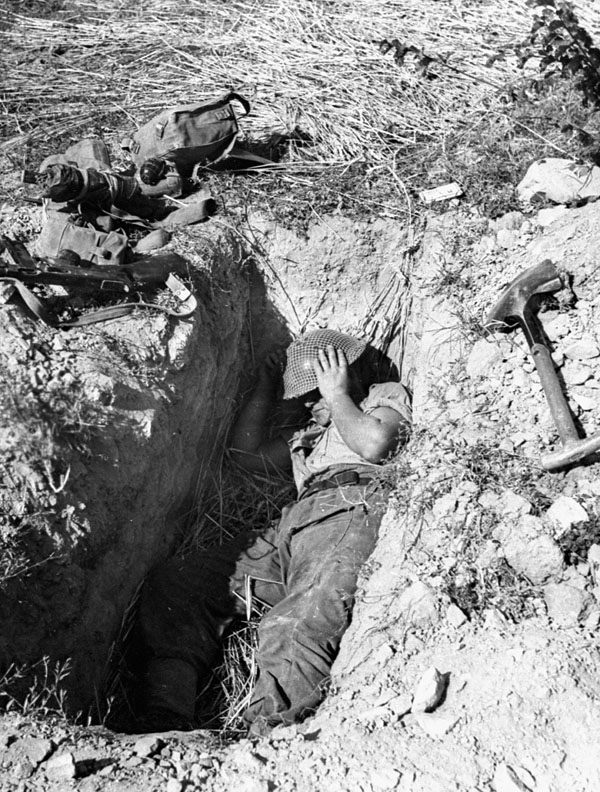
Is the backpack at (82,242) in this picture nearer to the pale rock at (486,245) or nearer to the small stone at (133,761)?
the pale rock at (486,245)

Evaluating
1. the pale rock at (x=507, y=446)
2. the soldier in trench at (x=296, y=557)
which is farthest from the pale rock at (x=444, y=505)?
the soldier in trench at (x=296, y=557)

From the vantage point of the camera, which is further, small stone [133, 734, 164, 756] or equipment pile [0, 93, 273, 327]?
equipment pile [0, 93, 273, 327]

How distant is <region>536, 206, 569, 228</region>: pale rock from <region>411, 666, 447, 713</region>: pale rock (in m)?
2.48

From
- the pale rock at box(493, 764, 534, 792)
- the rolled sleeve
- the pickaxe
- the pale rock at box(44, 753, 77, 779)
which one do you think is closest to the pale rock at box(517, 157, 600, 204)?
the pickaxe

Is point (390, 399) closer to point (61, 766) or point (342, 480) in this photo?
point (342, 480)

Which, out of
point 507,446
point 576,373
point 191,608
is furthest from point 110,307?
point 576,373

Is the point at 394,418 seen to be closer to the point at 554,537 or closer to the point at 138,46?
the point at 554,537

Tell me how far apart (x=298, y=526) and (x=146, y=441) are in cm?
82

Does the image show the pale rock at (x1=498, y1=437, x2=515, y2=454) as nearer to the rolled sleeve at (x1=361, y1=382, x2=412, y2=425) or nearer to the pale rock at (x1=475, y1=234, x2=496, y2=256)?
the rolled sleeve at (x1=361, y1=382, x2=412, y2=425)

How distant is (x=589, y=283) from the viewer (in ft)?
14.0

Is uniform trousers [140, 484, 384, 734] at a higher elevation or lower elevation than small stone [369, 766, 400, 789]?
lower

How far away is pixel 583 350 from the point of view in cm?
404

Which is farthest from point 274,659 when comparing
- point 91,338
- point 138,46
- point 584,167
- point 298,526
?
point 138,46

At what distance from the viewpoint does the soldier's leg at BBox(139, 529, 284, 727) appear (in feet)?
12.5
